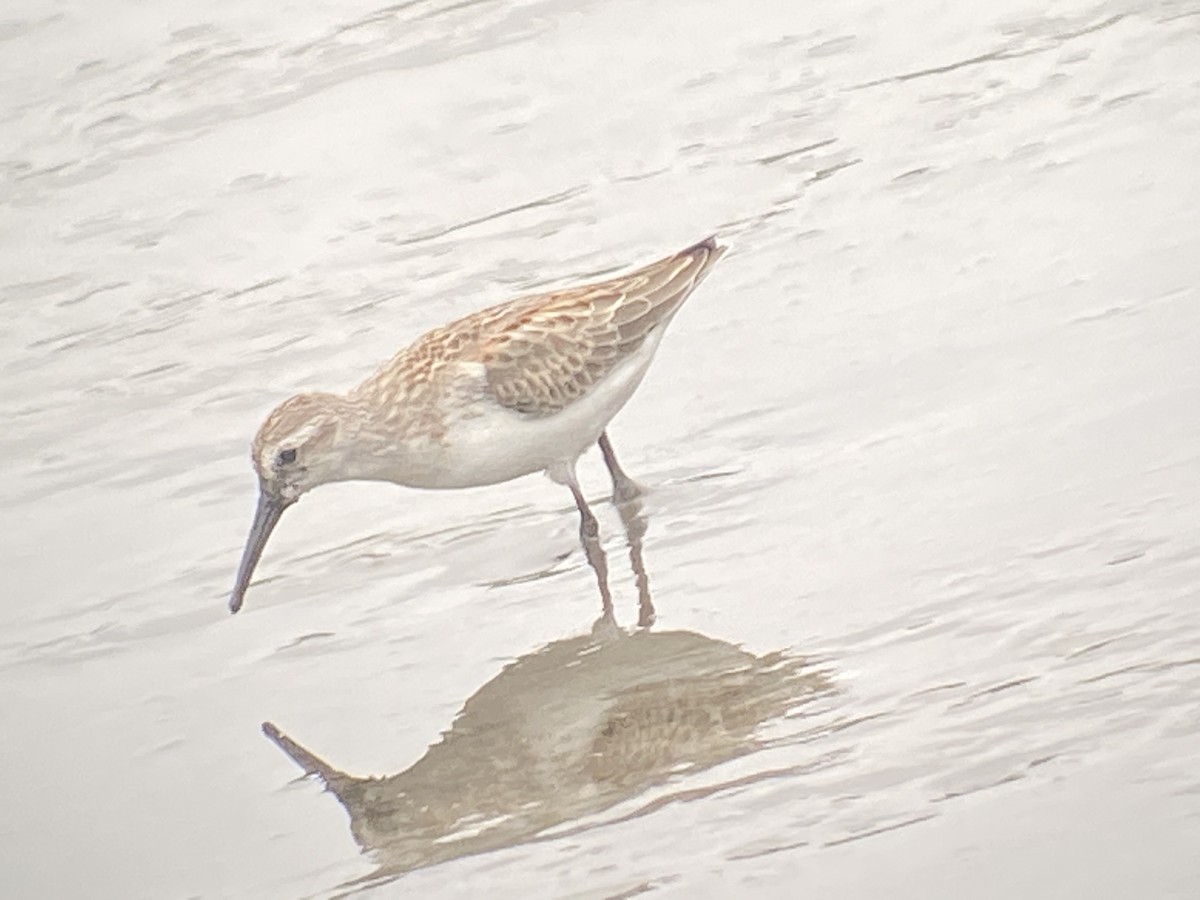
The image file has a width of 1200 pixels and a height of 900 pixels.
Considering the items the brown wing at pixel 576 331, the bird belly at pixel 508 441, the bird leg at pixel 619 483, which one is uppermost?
the brown wing at pixel 576 331

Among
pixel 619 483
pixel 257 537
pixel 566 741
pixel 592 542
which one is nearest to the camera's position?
pixel 566 741

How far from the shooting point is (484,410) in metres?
7.67

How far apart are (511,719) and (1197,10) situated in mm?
5348

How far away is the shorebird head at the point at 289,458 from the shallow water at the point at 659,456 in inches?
10.3

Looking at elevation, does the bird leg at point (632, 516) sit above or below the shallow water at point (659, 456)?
below

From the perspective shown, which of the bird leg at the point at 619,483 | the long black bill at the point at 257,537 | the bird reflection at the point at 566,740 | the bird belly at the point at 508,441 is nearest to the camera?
the bird reflection at the point at 566,740

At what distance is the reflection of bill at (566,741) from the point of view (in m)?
5.95

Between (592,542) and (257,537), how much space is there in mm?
1046

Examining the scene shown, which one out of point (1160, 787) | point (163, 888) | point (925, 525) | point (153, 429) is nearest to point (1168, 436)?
point (925, 525)

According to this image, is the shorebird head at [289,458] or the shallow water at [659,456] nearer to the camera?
the shallow water at [659,456]

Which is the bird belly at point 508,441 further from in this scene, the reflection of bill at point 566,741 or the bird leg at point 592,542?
the reflection of bill at point 566,741

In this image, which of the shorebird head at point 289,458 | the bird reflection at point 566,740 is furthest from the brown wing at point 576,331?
the bird reflection at point 566,740

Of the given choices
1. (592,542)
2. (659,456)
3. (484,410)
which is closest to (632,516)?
(592,542)

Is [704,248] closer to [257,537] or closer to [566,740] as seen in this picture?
[257,537]
